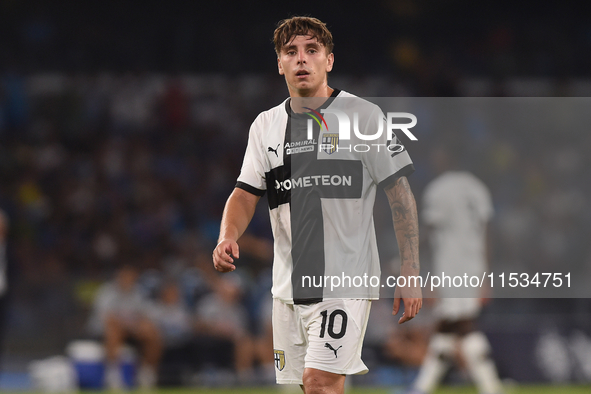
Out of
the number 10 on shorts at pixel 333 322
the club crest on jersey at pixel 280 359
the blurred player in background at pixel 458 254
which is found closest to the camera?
the number 10 on shorts at pixel 333 322

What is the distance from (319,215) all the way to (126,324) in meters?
6.62

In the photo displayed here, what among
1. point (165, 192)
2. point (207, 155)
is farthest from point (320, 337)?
point (207, 155)

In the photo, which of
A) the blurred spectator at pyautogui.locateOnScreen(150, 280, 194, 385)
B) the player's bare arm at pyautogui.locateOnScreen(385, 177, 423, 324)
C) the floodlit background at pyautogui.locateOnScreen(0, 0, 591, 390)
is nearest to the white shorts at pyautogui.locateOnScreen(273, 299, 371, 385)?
the player's bare arm at pyautogui.locateOnScreen(385, 177, 423, 324)

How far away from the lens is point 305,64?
3855 millimetres

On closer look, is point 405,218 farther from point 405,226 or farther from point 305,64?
point 305,64

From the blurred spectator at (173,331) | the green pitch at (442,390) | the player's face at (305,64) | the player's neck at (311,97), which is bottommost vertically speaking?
the green pitch at (442,390)

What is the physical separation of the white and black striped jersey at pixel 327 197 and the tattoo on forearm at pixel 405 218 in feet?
0.21

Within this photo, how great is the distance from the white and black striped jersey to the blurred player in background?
3.19 m

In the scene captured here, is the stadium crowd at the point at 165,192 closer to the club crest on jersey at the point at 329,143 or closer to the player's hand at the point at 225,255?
the club crest on jersey at the point at 329,143

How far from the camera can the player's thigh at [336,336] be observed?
3.62 metres

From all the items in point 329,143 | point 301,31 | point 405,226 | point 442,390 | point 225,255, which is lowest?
point 442,390

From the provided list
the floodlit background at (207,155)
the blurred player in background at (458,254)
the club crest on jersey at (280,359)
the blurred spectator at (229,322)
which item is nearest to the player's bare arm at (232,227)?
the club crest on jersey at (280,359)

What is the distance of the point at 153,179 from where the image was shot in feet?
41.6

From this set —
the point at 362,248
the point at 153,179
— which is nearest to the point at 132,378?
the point at 153,179
